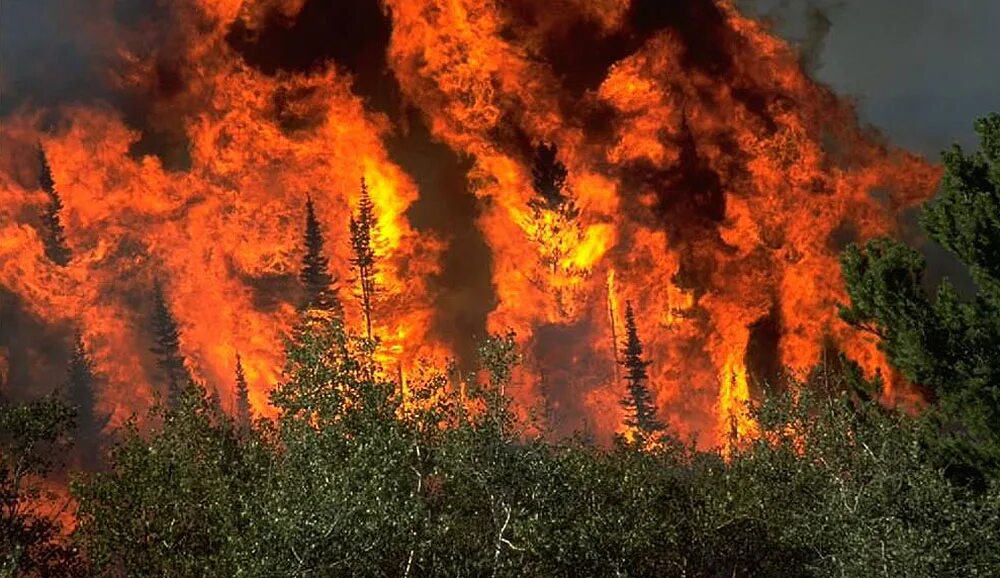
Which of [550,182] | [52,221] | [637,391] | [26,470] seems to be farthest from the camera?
[550,182]

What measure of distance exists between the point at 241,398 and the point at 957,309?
5602 centimetres

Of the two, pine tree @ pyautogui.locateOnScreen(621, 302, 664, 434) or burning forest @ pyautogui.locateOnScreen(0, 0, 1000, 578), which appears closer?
pine tree @ pyautogui.locateOnScreen(621, 302, 664, 434)

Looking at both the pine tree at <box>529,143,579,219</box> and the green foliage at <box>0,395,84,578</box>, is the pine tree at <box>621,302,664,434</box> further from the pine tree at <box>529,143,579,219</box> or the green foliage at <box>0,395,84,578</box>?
the green foliage at <box>0,395,84,578</box>

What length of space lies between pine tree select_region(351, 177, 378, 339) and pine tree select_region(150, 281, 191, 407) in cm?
1515

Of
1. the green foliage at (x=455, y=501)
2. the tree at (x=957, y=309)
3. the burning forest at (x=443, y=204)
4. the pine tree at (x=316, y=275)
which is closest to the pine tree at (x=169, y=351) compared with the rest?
the burning forest at (x=443, y=204)

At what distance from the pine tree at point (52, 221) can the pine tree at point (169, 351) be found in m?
8.76

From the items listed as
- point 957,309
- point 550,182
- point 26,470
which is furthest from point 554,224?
point 26,470

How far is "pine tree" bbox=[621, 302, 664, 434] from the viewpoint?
70.1 metres

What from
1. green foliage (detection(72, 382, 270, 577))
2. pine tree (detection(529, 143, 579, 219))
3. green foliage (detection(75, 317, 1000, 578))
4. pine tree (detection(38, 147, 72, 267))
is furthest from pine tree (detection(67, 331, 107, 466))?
green foliage (detection(72, 382, 270, 577))

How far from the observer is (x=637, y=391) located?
71.4 metres

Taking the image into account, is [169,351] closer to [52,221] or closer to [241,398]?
[241,398]

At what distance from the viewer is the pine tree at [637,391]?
70.1 m

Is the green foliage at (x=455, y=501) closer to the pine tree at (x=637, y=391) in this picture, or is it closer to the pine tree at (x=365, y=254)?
the pine tree at (x=637, y=391)

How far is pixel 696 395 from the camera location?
73125 millimetres
